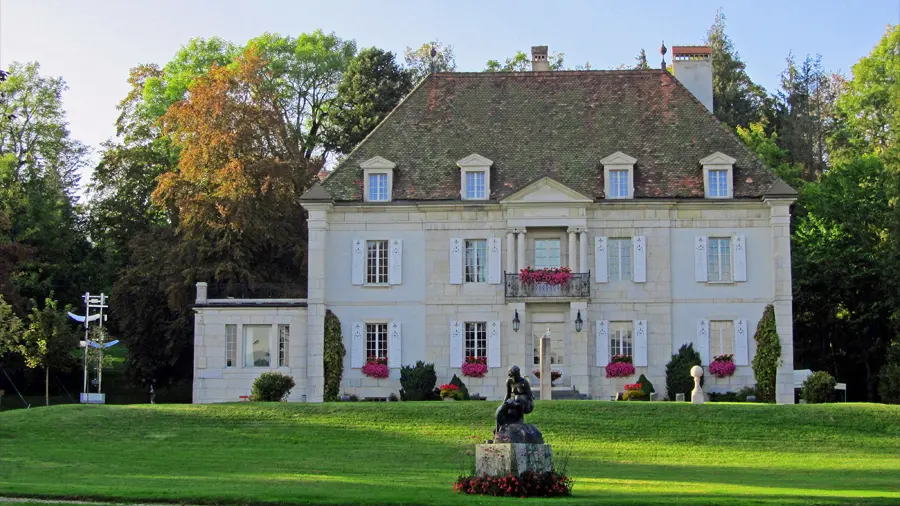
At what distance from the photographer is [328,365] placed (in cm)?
4181

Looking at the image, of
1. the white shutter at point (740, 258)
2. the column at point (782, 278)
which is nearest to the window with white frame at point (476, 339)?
the white shutter at point (740, 258)

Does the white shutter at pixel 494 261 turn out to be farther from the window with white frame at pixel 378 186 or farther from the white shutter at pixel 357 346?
the white shutter at pixel 357 346

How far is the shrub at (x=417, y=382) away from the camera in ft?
135

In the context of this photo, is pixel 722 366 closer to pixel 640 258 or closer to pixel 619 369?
pixel 619 369

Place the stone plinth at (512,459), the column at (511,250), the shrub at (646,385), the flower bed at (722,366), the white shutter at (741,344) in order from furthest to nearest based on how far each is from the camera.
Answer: the column at (511,250) → the white shutter at (741,344) → the flower bed at (722,366) → the shrub at (646,385) → the stone plinth at (512,459)

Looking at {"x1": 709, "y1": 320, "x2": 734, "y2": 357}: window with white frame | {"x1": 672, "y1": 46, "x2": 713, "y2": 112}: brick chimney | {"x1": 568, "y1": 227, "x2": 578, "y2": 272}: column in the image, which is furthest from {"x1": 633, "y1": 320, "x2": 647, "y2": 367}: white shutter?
{"x1": 672, "y1": 46, "x2": 713, "y2": 112}: brick chimney

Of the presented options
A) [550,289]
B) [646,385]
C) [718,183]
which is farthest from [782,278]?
[550,289]

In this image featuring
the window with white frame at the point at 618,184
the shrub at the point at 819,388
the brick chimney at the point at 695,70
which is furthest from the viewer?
the brick chimney at the point at 695,70

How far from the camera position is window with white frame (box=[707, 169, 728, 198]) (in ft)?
139

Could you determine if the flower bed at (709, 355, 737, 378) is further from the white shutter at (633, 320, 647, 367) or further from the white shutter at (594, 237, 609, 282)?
the white shutter at (594, 237, 609, 282)

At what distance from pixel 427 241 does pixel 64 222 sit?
22.8 meters

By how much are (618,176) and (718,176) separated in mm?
3299

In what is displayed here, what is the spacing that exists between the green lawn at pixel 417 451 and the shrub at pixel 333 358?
24.5 feet

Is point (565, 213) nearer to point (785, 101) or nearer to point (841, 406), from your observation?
point (841, 406)
